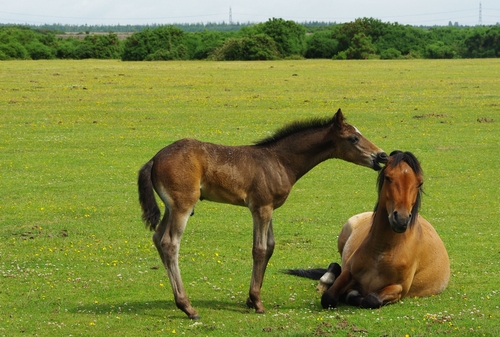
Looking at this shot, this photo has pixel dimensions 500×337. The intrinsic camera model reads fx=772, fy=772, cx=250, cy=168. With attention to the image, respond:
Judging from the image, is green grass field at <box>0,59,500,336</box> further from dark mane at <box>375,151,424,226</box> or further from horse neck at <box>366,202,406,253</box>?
dark mane at <box>375,151,424,226</box>

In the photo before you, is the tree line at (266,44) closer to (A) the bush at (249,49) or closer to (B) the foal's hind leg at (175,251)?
(A) the bush at (249,49)

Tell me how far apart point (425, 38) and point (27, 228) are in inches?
3059

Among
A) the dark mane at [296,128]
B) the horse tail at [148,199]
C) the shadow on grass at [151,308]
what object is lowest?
the shadow on grass at [151,308]

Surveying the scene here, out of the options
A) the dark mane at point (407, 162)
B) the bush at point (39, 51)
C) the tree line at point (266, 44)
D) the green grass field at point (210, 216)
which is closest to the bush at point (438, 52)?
the tree line at point (266, 44)

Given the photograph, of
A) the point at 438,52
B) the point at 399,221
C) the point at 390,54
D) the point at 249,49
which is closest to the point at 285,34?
the point at 249,49

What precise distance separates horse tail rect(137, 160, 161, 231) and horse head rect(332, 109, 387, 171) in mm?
2341

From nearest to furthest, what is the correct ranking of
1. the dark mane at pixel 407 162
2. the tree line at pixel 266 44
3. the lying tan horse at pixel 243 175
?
the lying tan horse at pixel 243 175 < the dark mane at pixel 407 162 < the tree line at pixel 266 44

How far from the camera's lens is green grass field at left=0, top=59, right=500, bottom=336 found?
8.81 meters

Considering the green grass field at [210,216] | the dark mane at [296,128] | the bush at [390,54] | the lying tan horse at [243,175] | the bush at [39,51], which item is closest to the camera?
the lying tan horse at [243,175]

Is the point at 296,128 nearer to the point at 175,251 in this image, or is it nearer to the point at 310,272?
the point at 175,251

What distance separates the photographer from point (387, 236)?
367 inches

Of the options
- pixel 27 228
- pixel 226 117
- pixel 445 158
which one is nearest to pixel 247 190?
pixel 27 228

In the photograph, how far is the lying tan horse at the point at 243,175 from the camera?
868 cm

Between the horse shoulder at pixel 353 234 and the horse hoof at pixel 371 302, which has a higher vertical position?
the horse shoulder at pixel 353 234
